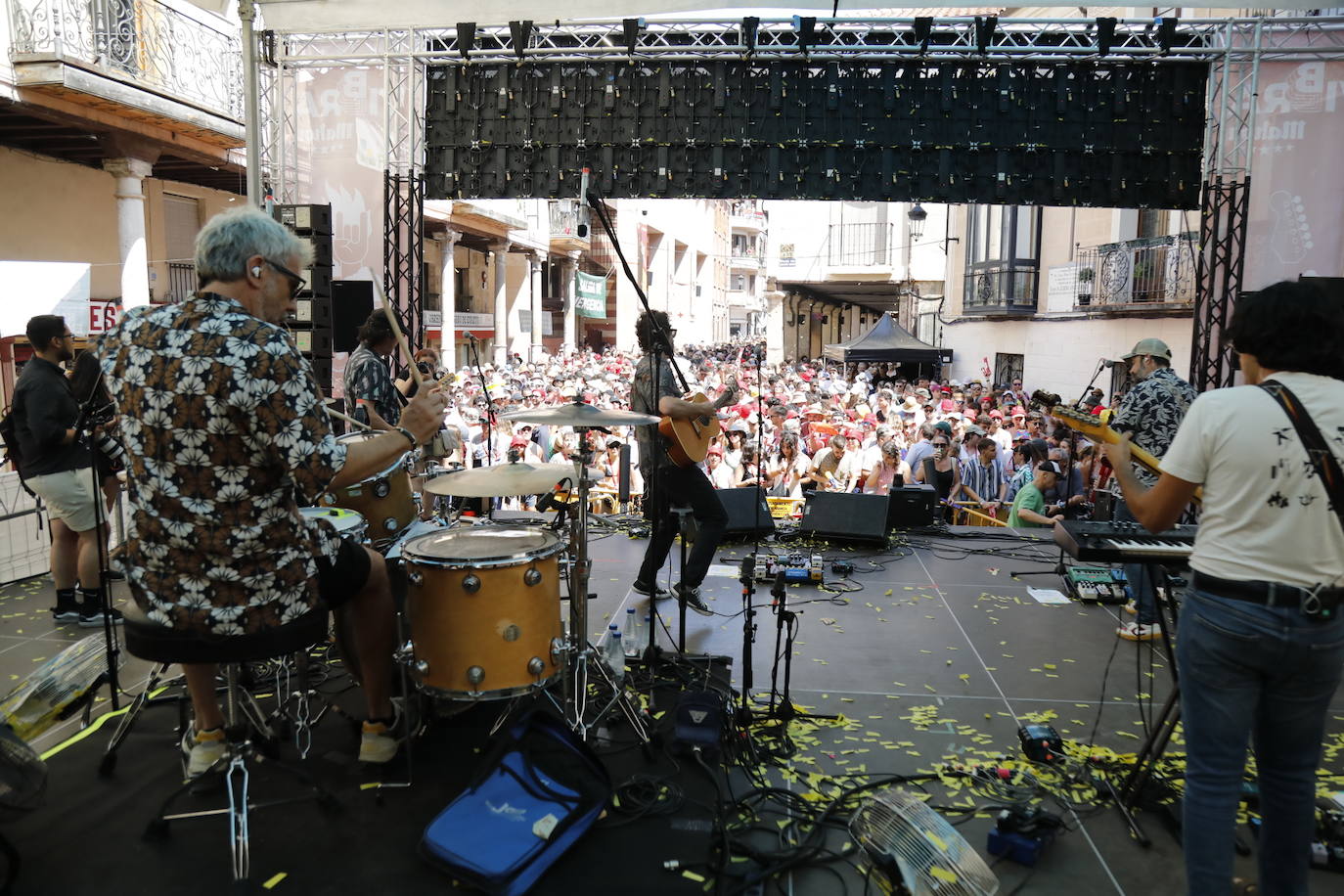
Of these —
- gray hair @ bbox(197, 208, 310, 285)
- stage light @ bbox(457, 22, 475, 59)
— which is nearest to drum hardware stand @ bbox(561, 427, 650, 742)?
gray hair @ bbox(197, 208, 310, 285)

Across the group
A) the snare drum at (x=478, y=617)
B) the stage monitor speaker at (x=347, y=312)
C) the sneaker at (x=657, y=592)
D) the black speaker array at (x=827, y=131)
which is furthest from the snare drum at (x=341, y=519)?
the black speaker array at (x=827, y=131)

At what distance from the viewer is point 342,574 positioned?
2973 millimetres

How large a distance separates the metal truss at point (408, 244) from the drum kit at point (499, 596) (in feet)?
18.1

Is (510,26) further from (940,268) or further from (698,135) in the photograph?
(940,268)

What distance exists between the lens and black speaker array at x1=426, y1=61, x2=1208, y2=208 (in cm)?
847

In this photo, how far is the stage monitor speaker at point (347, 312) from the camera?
825cm

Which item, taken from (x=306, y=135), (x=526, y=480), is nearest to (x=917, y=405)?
(x=306, y=135)

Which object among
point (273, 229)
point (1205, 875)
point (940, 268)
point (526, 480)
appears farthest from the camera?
point (940, 268)

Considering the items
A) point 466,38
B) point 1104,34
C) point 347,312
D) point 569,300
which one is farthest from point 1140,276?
point 569,300

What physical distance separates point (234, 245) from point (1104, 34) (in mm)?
8092

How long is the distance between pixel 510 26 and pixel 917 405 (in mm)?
9001

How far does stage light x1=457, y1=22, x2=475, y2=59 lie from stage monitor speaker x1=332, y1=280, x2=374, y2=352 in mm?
2552

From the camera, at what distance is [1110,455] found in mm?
2729

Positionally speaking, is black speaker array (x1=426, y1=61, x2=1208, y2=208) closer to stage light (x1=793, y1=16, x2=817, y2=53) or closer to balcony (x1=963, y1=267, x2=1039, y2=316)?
stage light (x1=793, y1=16, x2=817, y2=53)
